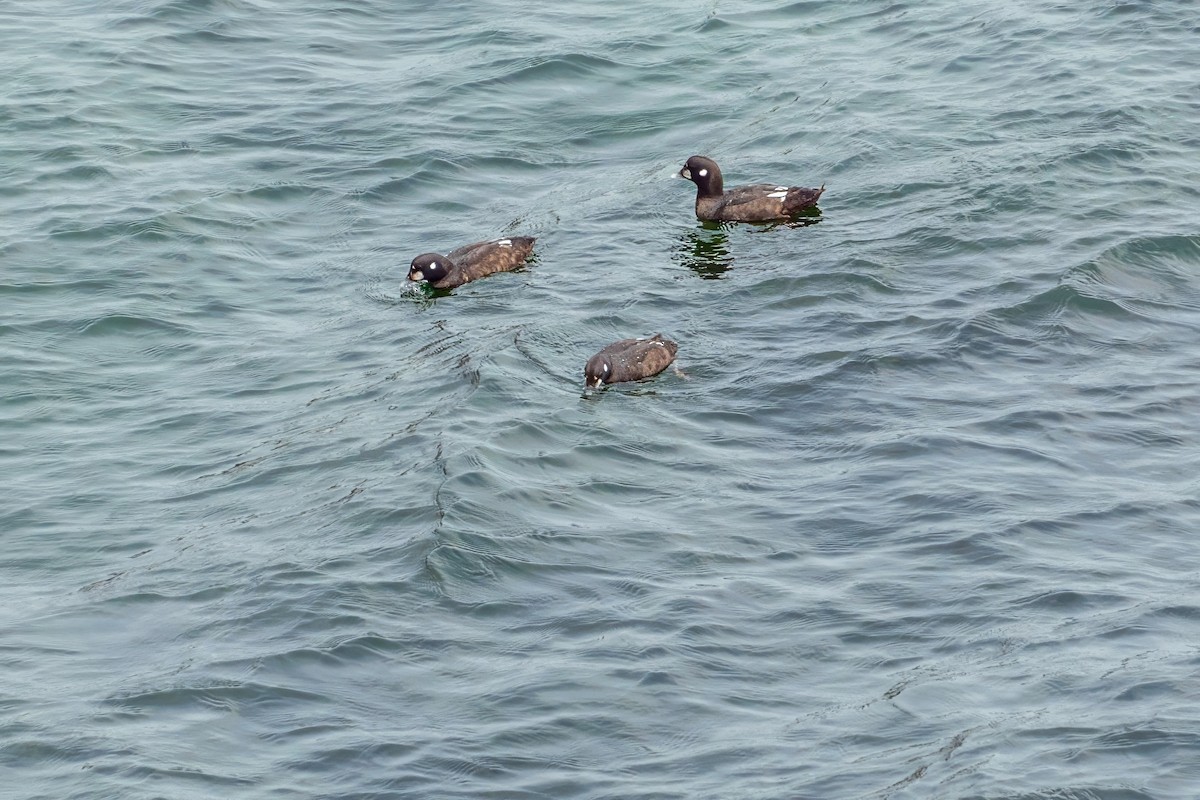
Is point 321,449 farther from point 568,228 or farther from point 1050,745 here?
point 1050,745

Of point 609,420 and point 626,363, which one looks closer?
point 609,420

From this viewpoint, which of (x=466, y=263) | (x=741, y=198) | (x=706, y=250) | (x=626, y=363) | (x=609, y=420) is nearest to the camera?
(x=609, y=420)

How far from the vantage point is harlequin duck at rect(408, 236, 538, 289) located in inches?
694

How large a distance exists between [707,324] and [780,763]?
7.46 m

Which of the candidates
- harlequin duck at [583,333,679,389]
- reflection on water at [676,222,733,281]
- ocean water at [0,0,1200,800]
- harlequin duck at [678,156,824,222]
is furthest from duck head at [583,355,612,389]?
harlequin duck at [678,156,824,222]

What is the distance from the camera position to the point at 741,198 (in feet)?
63.0

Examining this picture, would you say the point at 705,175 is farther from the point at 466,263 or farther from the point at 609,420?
the point at 609,420

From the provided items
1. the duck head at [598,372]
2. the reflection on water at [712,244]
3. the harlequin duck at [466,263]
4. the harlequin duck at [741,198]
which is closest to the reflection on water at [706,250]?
the reflection on water at [712,244]

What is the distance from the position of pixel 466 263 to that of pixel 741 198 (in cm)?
350

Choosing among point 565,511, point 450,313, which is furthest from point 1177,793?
point 450,313

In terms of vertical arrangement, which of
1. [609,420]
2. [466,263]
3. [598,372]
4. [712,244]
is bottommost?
[609,420]

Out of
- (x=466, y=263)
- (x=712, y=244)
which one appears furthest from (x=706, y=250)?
(x=466, y=263)

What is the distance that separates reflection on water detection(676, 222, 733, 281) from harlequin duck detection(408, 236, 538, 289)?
6.22 ft

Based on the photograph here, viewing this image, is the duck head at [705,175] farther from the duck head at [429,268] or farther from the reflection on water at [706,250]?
the duck head at [429,268]
